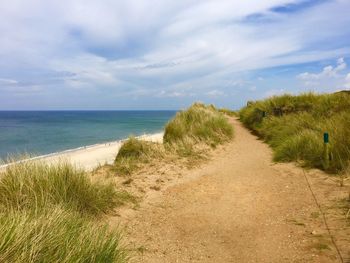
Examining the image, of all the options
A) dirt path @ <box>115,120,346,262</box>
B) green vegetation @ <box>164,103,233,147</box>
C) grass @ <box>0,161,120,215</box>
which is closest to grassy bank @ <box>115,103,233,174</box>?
green vegetation @ <box>164,103,233,147</box>

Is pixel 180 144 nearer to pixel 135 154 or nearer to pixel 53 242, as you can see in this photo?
pixel 135 154

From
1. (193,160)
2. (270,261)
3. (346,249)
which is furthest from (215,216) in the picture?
(193,160)

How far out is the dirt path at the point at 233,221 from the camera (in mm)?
4645

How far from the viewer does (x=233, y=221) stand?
5871mm

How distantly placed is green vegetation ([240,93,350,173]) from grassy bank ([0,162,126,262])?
5.45 metres

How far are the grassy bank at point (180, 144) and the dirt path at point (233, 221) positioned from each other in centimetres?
182

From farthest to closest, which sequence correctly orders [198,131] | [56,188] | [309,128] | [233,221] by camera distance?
1. [198,131]
2. [309,128]
3. [233,221]
4. [56,188]

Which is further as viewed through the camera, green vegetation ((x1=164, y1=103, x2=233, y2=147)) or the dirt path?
green vegetation ((x1=164, y1=103, x2=233, y2=147))

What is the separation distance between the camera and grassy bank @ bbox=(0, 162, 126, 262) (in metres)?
3.01

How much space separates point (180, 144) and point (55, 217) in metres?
8.46

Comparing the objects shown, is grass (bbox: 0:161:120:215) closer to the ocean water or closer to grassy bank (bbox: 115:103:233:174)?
the ocean water

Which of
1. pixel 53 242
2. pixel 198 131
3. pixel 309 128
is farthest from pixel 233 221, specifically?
pixel 198 131

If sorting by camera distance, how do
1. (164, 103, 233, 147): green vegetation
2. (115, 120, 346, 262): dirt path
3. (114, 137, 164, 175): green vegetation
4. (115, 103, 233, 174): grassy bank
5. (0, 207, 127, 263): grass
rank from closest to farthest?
(0, 207, 127, 263): grass < (115, 120, 346, 262): dirt path < (114, 137, 164, 175): green vegetation < (115, 103, 233, 174): grassy bank < (164, 103, 233, 147): green vegetation

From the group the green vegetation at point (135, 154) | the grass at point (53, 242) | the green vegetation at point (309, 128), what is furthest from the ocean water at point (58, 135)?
the green vegetation at point (309, 128)
